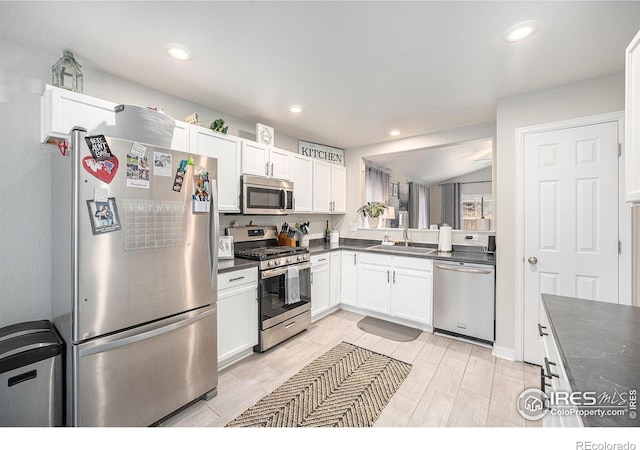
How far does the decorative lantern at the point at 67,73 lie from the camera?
69.6 inches

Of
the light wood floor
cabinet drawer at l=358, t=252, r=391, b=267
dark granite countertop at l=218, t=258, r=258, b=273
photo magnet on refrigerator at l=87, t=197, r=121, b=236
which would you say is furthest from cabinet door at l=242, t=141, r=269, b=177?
the light wood floor

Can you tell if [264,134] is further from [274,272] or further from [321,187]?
[274,272]

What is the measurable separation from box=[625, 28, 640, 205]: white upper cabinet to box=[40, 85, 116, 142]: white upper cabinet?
9.53 ft

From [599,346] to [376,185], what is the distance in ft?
11.7

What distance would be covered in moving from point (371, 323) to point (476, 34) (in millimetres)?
2995

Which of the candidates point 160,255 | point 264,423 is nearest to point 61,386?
point 160,255

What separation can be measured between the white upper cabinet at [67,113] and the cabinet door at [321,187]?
2381mm

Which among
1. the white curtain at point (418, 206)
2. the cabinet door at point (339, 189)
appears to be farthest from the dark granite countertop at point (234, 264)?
the white curtain at point (418, 206)

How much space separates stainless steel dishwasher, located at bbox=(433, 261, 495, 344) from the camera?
8.87 ft

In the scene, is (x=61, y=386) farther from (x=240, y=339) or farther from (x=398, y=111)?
(x=398, y=111)

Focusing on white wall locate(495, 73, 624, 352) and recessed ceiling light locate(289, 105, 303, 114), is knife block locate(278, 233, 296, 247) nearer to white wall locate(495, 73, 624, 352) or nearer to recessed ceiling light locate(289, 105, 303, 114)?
recessed ceiling light locate(289, 105, 303, 114)

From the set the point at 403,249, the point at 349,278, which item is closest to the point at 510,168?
the point at 403,249

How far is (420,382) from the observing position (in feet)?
7.15

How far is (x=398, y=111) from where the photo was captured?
9.39 feet
